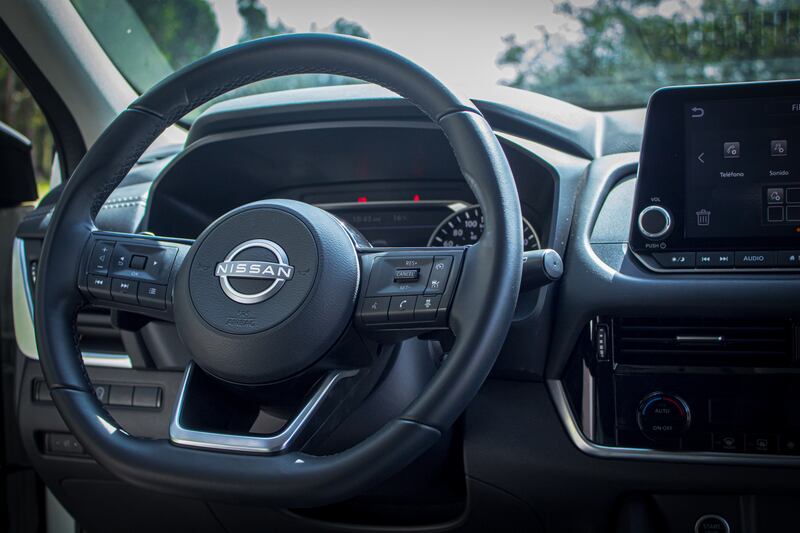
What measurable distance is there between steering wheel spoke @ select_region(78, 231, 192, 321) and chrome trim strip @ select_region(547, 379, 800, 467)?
623mm

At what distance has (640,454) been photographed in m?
1.27

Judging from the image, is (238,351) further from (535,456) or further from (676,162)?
(676,162)

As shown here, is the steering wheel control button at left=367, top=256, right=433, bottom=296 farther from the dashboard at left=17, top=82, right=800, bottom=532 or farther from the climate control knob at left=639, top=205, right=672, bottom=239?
the climate control knob at left=639, top=205, right=672, bottom=239

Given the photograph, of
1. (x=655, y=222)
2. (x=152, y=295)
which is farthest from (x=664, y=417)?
(x=152, y=295)

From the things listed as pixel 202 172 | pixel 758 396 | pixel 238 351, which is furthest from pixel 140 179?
pixel 758 396

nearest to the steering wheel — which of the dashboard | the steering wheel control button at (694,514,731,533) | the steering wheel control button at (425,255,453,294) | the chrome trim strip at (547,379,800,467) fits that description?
the steering wheel control button at (425,255,453,294)

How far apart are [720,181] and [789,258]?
0.16 meters

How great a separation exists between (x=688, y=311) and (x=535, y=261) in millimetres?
316

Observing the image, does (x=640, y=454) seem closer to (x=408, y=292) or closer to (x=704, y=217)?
(x=704, y=217)

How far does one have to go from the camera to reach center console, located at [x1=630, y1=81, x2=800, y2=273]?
126cm

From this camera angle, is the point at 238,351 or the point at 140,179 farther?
the point at 140,179

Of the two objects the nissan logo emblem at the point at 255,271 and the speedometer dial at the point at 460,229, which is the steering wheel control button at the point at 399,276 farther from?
the speedometer dial at the point at 460,229

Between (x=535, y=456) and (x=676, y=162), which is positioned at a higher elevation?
(x=676, y=162)

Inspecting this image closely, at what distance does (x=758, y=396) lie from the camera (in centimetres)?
125
